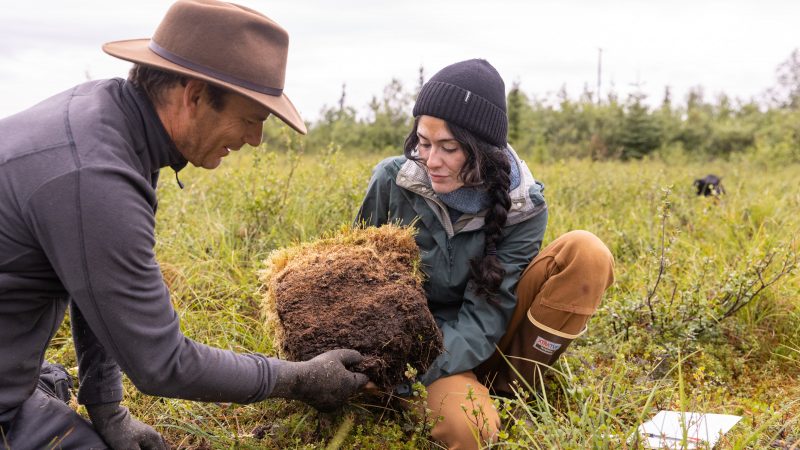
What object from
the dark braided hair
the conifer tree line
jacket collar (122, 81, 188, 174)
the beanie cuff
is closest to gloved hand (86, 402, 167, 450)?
jacket collar (122, 81, 188, 174)

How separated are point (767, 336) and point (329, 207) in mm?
2696

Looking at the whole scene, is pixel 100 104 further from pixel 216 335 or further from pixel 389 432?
pixel 216 335

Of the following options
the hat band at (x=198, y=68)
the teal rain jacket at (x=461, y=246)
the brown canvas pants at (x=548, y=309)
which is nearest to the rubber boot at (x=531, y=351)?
the brown canvas pants at (x=548, y=309)

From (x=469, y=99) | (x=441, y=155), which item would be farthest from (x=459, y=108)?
(x=441, y=155)

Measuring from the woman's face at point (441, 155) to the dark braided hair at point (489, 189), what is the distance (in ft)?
0.08

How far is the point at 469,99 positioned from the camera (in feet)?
8.83

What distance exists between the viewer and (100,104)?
5.57ft

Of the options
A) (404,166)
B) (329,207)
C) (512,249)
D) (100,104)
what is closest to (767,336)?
(512,249)

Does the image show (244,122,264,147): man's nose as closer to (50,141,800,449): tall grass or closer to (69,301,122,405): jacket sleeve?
(69,301,122,405): jacket sleeve

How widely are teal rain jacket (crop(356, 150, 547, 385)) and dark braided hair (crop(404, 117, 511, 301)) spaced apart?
5 cm

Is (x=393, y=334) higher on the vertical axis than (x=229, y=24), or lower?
lower

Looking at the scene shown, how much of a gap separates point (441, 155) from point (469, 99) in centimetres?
26

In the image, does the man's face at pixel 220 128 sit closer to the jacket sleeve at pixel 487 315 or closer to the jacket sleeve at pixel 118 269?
the jacket sleeve at pixel 118 269

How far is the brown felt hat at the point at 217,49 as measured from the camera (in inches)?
68.0
